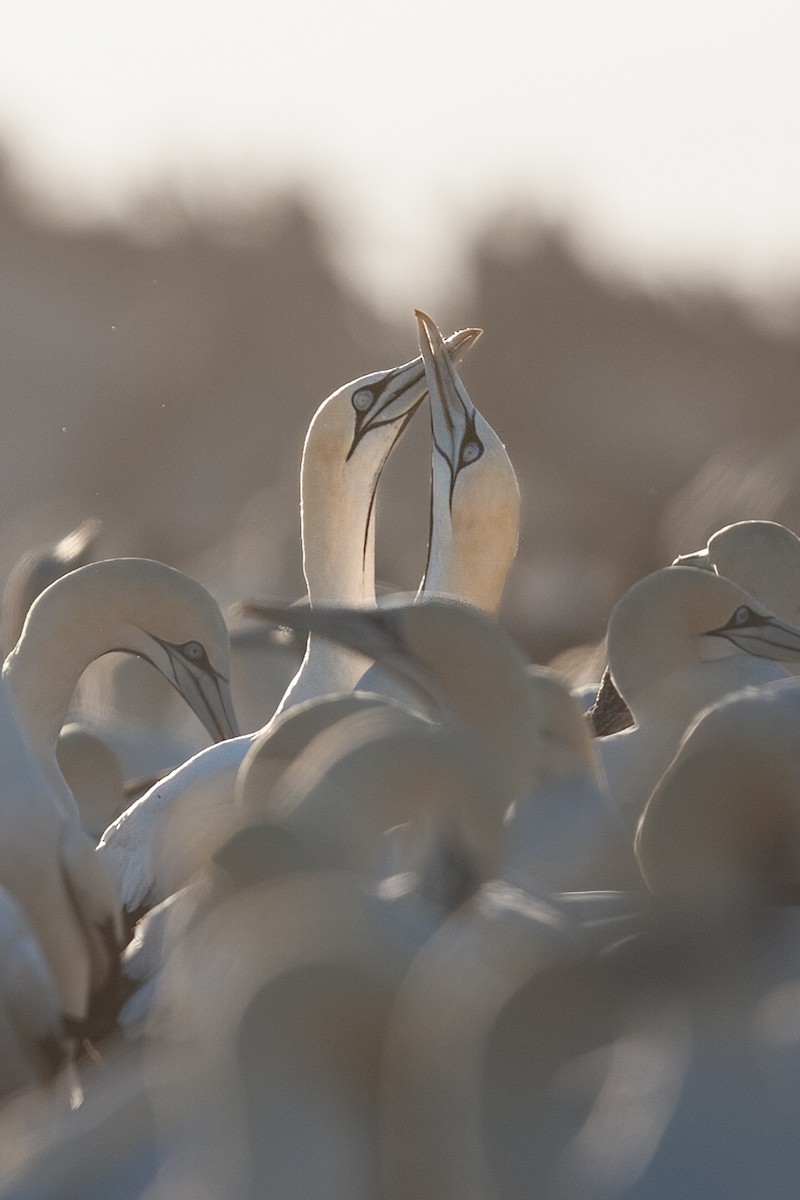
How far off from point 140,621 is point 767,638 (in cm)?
142

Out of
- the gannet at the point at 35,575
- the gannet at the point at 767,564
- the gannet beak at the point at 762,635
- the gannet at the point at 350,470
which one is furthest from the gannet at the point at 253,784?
the gannet at the point at 35,575

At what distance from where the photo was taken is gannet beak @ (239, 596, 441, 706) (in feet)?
12.4

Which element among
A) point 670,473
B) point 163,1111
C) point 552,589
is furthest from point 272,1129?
point 670,473

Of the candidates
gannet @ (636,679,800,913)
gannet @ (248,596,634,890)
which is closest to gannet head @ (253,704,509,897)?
gannet @ (248,596,634,890)

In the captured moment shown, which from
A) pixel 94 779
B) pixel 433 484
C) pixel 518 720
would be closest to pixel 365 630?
pixel 518 720

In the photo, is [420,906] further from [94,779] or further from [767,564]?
[767,564]

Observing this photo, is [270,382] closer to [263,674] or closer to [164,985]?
[263,674]

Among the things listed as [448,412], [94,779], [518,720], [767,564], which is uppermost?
[448,412]

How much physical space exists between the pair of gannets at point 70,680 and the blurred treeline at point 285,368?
11.9 metres

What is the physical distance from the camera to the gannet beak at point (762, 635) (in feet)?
15.0

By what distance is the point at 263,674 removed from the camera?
7.38m

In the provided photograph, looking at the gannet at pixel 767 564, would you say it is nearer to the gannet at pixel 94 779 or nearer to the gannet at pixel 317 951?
the gannet at pixel 94 779

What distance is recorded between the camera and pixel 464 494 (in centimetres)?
467

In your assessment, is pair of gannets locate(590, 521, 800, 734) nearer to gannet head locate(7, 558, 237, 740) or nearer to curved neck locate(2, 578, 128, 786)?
gannet head locate(7, 558, 237, 740)
